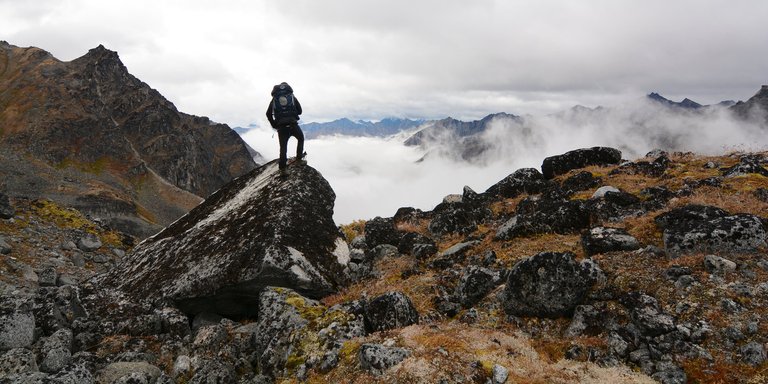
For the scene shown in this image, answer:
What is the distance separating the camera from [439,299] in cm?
1516

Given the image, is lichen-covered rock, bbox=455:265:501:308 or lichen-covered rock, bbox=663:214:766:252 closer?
lichen-covered rock, bbox=663:214:766:252

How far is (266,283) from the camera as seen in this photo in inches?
630


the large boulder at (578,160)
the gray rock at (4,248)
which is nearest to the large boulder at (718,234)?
the large boulder at (578,160)

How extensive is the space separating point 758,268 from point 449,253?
1061 centimetres

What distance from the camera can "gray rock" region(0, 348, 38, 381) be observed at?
11.6 metres

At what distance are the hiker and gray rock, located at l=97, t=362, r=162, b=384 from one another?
41.4 feet

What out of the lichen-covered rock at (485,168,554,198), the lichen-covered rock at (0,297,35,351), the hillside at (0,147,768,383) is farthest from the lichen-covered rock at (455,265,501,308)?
the lichen-covered rock at (0,297,35,351)

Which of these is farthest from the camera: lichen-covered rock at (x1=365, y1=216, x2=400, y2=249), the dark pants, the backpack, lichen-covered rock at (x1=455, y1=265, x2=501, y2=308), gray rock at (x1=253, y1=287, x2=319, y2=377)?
lichen-covered rock at (x1=365, y1=216, x2=400, y2=249)

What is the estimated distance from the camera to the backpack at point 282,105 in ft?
74.7

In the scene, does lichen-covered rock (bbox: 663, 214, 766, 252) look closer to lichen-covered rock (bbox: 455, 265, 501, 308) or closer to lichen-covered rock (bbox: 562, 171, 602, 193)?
lichen-covered rock (bbox: 455, 265, 501, 308)

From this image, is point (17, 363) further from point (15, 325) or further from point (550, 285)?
point (550, 285)

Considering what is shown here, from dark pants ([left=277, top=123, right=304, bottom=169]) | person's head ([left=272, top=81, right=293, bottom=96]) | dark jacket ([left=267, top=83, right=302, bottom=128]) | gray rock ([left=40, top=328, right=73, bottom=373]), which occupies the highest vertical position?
person's head ([left=272, top=81, right=293, bottom=96])

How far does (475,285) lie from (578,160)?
19.5 metres

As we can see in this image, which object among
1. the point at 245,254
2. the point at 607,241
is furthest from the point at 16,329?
the point at 607,241
